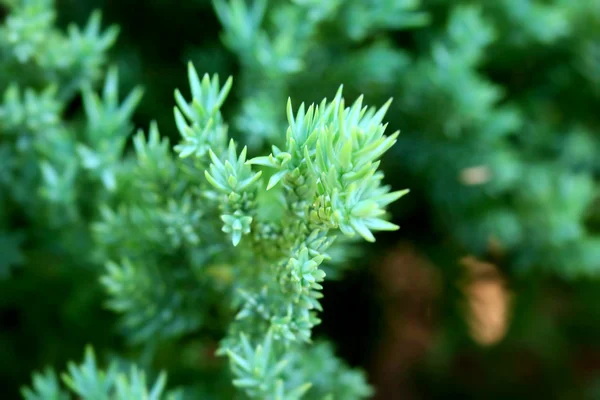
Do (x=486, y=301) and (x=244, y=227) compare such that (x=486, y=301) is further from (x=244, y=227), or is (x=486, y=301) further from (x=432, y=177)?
(x=244, y=227)

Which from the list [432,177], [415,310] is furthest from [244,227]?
[415,310]

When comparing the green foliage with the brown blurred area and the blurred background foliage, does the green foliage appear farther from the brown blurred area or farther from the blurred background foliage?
the brown blurred area

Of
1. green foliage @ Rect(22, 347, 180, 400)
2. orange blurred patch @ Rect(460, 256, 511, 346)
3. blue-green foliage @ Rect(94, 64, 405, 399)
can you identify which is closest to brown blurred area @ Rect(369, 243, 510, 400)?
orange blurred patch @ Rect(460, 256, 511, 346)

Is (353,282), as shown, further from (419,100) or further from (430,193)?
(419,100)

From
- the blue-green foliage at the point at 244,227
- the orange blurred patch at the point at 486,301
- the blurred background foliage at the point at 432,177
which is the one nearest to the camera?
the blue-green foliage at the point at 244,227

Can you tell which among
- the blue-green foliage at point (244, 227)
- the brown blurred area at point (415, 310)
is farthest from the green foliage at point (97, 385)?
the brown blurred area at point (415, 310)

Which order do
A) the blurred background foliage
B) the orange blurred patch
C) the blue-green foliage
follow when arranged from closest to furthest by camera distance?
the blue-green foliage, the blurred background foliage, the orange blurred patch

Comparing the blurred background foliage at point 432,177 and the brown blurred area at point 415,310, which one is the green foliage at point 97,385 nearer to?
the blurred background foliage at point 432,177

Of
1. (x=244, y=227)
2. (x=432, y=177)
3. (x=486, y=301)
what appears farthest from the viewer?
(x=486, y=301)

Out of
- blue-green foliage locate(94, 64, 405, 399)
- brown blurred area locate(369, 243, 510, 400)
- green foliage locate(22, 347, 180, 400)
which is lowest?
green foliage locate(22, 347, 180, 400)
